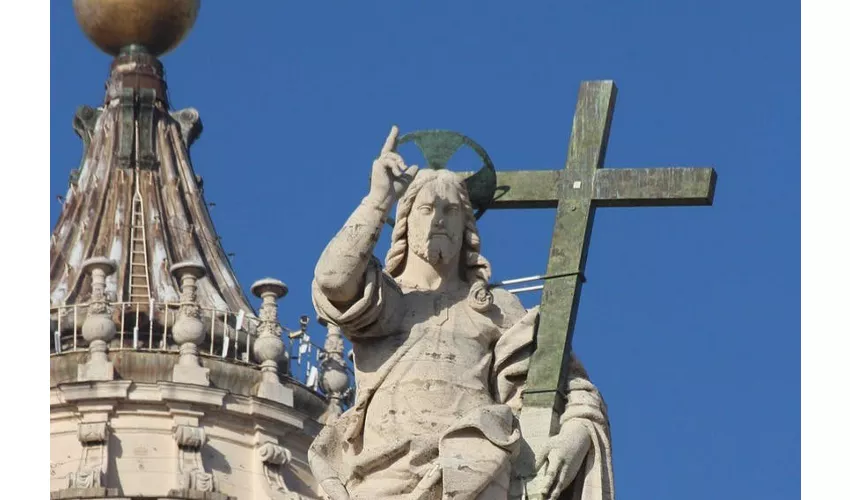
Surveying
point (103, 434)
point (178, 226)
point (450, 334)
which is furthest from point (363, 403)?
point (178, 226)

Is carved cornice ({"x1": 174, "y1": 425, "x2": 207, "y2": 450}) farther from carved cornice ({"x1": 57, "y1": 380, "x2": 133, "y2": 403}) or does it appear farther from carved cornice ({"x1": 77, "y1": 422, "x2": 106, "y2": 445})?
carved cornice ({"x1": 77, "y1": 422, "x2": 106, "y2": 445})

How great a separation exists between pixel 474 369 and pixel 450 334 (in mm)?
311

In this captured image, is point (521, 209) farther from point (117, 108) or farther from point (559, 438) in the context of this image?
point (117, 108)

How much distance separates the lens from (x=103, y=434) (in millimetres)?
86375

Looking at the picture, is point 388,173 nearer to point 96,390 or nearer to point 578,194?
point 578,194

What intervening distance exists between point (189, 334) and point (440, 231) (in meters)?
56.5

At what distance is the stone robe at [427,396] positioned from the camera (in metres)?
30.6

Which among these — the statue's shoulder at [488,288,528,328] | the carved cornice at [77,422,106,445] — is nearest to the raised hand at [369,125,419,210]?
the statue's shoulder at [488,288,528,328]

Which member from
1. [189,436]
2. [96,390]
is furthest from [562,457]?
[96,390]

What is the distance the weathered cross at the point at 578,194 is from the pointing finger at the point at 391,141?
163cm

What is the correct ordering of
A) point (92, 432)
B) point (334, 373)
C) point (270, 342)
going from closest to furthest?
point (92, 432) < point (270, 342) < point (334, 373)

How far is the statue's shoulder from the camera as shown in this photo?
1260 inches

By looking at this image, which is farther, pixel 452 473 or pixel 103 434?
pixel 103 434

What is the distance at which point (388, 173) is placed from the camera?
31.0m
